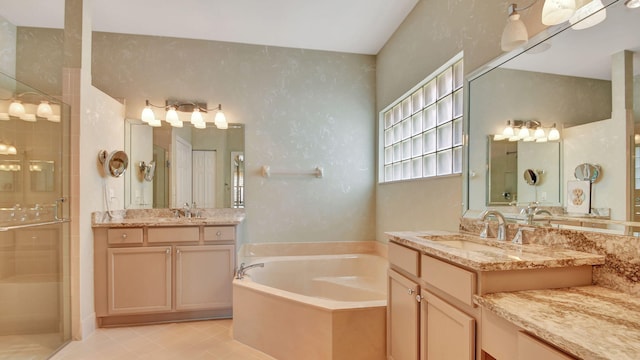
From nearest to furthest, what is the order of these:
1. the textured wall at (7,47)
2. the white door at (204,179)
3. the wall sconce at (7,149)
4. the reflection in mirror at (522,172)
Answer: the reflection in mirror at (522,172) < the wall sconce at (7,149) < the textured wall at (7,47) < the white door at (204,179)

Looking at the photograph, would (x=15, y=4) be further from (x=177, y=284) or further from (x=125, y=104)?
(x=177, y=284)

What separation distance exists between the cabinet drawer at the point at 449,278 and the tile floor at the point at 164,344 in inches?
51.9

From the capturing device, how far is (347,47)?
124 inches

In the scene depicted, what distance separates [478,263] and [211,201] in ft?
8.64

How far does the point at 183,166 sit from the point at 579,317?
3.11m

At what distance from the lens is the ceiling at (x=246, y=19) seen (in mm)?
2449

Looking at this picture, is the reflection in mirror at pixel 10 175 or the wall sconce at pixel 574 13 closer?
the wall sconce at pixel 574 13

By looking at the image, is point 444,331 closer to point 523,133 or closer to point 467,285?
point 467,285

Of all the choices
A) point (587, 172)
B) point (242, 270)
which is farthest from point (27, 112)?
point (587, 172)

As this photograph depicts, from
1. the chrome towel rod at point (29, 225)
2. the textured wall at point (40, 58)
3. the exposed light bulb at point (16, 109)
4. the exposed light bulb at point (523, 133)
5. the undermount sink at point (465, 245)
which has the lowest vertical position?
the undermount sink at point (465, 245)

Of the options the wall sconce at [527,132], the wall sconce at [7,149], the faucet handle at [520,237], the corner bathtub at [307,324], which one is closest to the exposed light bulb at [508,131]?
the wall sconce at [527,132]

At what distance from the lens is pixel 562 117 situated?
125cm

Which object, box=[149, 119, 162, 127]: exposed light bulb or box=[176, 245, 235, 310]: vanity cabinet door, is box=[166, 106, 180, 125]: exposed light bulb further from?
box=[176, 245, 235, 310]: vanity cabinet door

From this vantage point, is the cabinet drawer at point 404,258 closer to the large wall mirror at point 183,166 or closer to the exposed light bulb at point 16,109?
the large wall mirror at point 183,166
